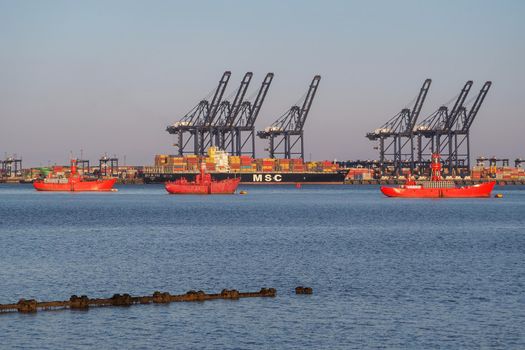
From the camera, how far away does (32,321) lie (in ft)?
109

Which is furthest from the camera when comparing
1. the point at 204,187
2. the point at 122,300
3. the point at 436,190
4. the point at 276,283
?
the point at 204,187

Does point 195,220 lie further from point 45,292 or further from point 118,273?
point 45,292

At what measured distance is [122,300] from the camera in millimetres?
36469

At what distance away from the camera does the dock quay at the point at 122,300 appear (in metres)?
34.8

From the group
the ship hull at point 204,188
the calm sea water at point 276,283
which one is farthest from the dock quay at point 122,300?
the ship hull at point 204,188

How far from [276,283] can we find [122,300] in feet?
30.8

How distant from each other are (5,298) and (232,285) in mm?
10207

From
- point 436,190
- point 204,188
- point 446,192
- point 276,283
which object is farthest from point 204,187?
point 276,283

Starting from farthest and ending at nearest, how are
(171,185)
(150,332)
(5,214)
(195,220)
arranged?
(171,185)
(5,214)
(195,220)
(150,332)

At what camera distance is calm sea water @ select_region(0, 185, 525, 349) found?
31.5 m

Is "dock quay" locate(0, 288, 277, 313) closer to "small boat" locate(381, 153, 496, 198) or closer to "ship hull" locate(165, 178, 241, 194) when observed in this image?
"small boat" locate(381, 153, 496, 198)

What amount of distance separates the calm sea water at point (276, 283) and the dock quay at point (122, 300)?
51 centimetres

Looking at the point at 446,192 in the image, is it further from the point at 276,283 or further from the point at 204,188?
the point at 276,283

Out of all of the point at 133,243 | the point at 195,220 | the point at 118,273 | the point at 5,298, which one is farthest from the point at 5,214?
the point at 5,298
